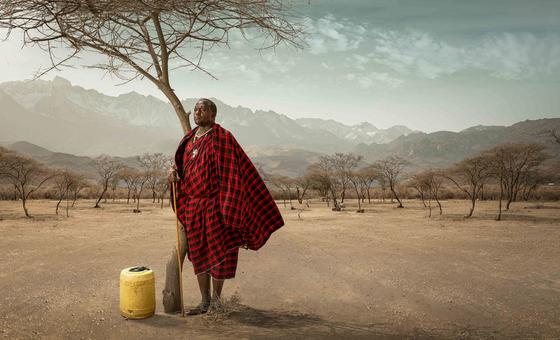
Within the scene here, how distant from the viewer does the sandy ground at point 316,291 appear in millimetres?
3994

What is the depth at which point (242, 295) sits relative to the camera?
18.5 feet

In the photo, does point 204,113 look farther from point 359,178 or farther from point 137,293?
point 359,178

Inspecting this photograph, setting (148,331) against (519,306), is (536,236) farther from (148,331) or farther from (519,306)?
(148,331)

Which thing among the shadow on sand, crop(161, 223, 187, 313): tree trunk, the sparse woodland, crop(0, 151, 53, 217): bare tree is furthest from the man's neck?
crop(0, 151, 53, 217): bare tree

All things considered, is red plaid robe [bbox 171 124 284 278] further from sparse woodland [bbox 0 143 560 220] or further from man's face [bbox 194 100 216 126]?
sparse woodland [bbox 0 143 560 220]

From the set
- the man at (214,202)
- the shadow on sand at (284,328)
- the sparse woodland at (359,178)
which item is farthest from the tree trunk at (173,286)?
the sparse woodland at (359,178)

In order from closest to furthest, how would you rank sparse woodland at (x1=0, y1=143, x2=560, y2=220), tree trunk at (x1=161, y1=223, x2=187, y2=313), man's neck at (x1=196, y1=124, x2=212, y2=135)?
1. man's neck at (x1=196, y1=124, x2=212, y2=135)
2. tree trunk at (x1=161, y1=223, x2=187, y2=313)
3. sparse woodland at (x1=0, y1=143, x2=560, y2=220)

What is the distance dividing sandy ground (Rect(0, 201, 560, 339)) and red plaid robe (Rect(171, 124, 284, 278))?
0.75 metres

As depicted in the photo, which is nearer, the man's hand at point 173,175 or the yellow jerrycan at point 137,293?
the yellow jerrycan at point 137,293

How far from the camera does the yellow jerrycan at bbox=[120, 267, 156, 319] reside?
3.93 metres

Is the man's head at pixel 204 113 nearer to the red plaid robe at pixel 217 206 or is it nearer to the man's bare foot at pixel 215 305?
the red plaid robe at pixel 217 206

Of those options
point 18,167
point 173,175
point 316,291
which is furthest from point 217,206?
point 18,167

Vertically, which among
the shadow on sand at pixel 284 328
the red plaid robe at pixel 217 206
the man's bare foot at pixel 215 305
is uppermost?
the red plaid robe at pixel 217 206

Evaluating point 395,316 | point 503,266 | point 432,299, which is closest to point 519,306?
point 432,299
